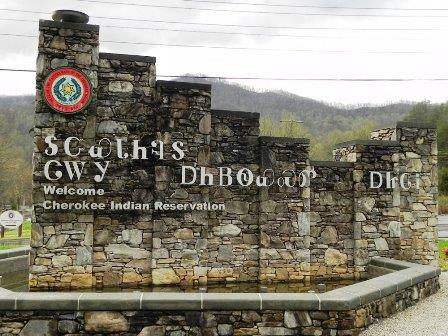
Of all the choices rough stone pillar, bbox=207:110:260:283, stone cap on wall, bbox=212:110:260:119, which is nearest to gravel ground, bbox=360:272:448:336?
rough stone pillar, bbox=207:110:260:283

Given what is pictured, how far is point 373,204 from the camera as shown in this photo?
34.7 ft

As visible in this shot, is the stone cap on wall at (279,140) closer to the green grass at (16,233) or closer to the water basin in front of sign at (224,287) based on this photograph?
the water basin in front of sign at (224,287)

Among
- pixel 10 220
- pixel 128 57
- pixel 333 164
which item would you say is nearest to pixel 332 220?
pixel 333 164

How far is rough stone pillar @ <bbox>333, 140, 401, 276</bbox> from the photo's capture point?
1043 centimetres

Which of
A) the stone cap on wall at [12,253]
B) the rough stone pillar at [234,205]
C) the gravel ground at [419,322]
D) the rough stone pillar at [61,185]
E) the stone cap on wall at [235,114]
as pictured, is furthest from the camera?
the stone cap on wall at [12,253]

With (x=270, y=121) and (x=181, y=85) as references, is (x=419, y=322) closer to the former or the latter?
(x=181, y=85)

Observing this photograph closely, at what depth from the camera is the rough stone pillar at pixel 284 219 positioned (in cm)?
969

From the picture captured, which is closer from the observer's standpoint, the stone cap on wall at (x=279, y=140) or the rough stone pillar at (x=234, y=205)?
the rough stone pillar at (x=234, y=205)

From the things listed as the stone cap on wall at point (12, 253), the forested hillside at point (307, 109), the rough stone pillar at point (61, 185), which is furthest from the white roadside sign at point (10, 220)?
the forested hillside at point (307, 109)

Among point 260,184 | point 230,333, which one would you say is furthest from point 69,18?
point 230,333

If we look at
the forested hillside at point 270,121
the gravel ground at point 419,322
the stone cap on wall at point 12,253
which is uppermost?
the forested hillside at point 270,121

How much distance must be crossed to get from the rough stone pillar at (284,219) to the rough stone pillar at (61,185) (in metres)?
3.57

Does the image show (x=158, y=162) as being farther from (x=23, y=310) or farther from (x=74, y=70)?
(x=23, y=310)

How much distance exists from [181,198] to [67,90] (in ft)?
9.89
